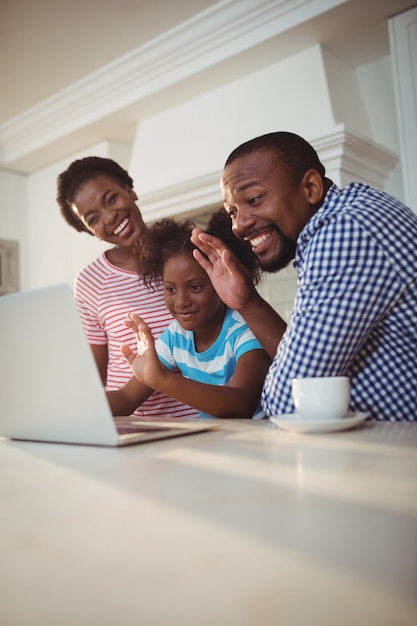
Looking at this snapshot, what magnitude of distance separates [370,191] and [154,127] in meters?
2.61

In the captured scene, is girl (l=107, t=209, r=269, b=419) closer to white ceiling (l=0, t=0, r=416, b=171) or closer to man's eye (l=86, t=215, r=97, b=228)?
man's eye (l=86, t=215, r=97, b=228)

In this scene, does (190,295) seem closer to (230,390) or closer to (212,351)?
(212,351)

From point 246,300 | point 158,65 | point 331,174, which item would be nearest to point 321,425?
point 246,300

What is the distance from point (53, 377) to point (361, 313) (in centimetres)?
51

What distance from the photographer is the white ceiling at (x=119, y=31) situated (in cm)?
254

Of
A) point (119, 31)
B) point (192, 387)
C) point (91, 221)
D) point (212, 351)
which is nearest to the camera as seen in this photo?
point (192, 387)

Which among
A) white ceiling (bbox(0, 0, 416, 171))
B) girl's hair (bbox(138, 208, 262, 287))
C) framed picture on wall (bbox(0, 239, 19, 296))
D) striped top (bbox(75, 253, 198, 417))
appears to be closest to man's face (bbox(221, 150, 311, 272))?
girl's hair (bbox(138, 208, 262, 287))

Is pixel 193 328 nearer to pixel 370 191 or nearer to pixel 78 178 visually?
pixel 370 191

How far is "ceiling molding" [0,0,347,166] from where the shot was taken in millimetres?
2613

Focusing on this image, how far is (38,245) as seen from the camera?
14.1 feet

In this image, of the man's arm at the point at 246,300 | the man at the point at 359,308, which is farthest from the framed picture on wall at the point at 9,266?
the man at the point at 359,308

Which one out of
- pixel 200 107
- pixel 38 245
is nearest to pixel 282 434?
pixel 200 107

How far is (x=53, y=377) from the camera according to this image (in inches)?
28.0

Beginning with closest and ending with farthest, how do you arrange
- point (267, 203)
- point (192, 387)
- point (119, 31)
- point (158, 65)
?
point (192, 387) < point (267, 203) < point (119, 31) < point (158, 65)
